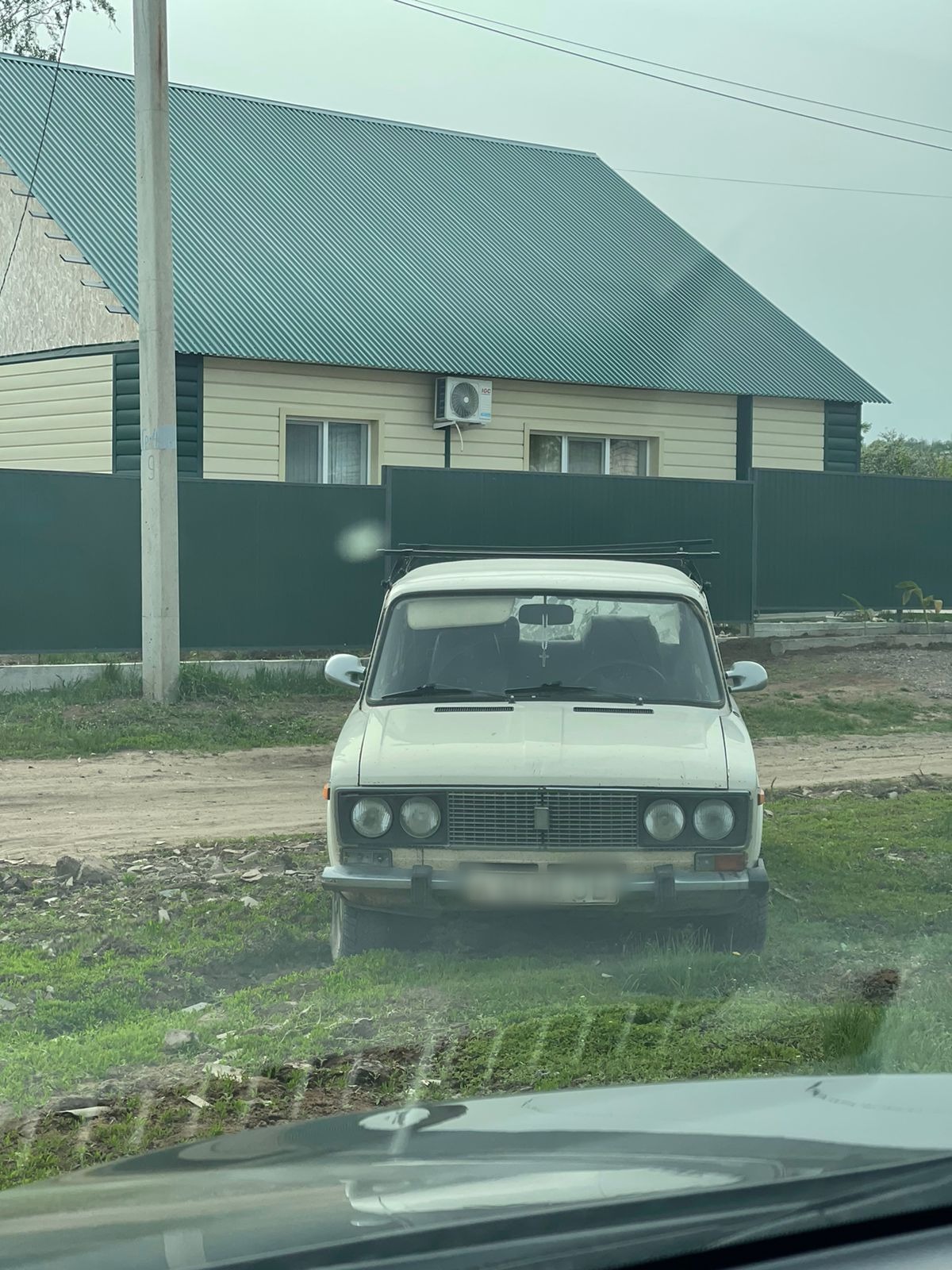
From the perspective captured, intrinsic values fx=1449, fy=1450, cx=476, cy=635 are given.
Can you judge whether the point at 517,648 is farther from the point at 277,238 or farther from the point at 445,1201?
→ the point at 277,238

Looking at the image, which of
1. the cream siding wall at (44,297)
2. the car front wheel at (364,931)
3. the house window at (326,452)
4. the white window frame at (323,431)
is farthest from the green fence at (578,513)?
the car front wheel at (364,931)

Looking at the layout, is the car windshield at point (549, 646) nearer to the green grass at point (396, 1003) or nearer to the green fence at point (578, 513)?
the green grass at point (396, 1003)

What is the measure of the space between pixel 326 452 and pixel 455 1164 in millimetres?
17566

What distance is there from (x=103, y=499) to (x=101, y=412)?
404 cm

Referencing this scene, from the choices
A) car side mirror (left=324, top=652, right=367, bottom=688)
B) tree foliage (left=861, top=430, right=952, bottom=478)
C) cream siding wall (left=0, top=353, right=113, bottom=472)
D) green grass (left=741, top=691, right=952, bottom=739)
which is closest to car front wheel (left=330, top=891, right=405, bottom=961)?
car side mirror (left=324, top=652, right=367, bottom=688)

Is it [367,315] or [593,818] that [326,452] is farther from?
[593,818]

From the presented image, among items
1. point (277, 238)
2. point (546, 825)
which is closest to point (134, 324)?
point (277, 238)

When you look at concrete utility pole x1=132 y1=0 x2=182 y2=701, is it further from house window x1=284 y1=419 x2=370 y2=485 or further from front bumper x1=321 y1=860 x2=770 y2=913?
front bumper x1=321 y1=860 x2=770 y2=913

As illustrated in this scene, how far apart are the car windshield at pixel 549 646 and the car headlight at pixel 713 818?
0.86 m

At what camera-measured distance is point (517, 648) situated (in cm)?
670

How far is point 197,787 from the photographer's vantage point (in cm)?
1017

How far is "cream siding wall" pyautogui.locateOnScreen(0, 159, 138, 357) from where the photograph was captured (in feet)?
58.2

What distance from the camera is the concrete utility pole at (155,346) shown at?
42.0ft

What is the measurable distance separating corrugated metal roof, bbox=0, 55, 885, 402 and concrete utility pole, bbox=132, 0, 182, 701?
4.12m
